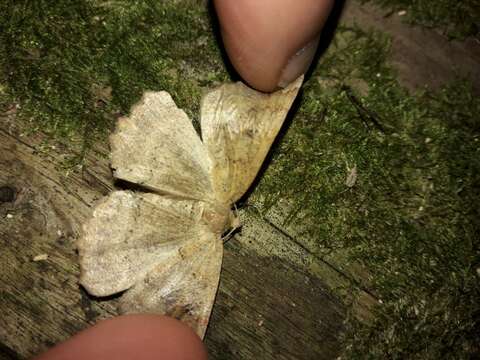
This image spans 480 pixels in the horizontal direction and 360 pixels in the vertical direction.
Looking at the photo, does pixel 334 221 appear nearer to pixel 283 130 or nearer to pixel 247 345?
pixel 283 130

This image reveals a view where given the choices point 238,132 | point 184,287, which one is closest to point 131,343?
point 184,287

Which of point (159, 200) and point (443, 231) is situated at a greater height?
point (159, 200)

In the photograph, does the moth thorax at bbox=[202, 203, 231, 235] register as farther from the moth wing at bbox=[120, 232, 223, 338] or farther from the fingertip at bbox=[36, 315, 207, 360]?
the fingertip at bbox=[36, 315, 207, 360]

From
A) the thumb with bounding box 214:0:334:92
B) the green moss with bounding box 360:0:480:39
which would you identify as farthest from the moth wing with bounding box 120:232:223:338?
the green moss with bounding box 360:0:480:39

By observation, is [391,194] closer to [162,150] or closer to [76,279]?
[162,150]

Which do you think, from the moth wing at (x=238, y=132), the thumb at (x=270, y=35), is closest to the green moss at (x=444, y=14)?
the thumb at (x=270, y=35)

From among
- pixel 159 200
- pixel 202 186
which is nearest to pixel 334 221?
pixel 202 186

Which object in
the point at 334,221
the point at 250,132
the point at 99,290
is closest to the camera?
the point at 99,290
